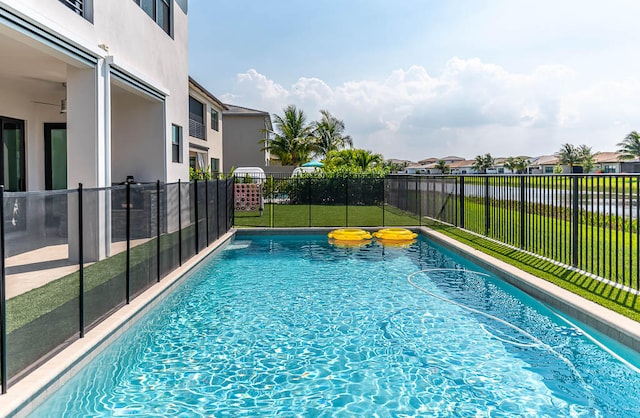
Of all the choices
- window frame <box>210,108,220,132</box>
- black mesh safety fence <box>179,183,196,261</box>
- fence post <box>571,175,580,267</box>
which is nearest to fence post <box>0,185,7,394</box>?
black mesh safety fence <box>179,183,196,261</box>

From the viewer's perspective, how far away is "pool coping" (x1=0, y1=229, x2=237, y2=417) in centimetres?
352

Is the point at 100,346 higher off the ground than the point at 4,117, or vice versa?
the point at 4,117

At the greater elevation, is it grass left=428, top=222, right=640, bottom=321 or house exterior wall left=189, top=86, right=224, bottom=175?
house exterior wall left=189, top=86, right=224, bottom=175

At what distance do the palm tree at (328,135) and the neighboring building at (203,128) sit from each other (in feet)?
44.0

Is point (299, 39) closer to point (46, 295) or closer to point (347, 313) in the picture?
point (347, 313)

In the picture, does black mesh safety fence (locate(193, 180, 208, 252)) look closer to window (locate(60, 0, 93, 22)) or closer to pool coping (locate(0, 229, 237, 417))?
pool coping (locate(0, 229, 237, 417))

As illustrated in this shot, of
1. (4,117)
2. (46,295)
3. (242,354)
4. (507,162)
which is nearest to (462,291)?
(242,354)

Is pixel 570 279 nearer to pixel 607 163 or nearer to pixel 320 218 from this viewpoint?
pixel 320 218

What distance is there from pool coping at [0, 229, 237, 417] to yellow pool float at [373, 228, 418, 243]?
786 centimetres

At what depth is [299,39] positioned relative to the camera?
19188 mm

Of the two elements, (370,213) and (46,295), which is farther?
(370,213)

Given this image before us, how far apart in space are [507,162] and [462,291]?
97871 mm

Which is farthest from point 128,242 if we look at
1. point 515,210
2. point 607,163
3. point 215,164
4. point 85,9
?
point 607,163

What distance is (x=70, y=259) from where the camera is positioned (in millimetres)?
4895
